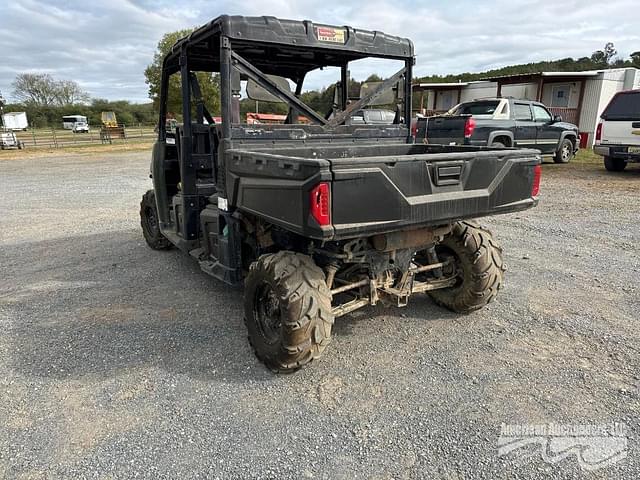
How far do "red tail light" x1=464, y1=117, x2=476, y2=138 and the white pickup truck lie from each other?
3089 millimetres

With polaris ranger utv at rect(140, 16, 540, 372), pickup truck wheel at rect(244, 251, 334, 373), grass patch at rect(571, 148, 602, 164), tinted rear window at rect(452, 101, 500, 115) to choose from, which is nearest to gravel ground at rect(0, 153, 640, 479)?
pickup truck wheel at rect(244, 251, 334, 373)

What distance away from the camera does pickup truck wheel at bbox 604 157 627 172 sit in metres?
12.1

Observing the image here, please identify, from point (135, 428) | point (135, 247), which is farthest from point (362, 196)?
point (135, 247)

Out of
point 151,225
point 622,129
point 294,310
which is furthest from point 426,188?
point 622,129

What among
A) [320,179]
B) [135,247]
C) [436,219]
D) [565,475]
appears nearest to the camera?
[565,475]

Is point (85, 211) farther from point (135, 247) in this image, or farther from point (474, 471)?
point (474, 471)

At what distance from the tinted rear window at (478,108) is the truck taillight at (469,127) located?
4.26ft

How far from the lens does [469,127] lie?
442 inches

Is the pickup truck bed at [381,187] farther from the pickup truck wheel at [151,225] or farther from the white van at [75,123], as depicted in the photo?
the white van at [75,123]

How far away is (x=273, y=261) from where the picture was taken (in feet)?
10.1

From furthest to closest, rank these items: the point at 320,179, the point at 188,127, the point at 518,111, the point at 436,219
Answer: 1. the point at 518,111
2. the point at 188,127
3. the point at 436,219
4. the point at 320,179

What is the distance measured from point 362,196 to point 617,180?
10.7 metres

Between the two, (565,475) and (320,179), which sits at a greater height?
(320,179)

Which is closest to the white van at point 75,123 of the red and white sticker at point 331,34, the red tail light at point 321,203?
the red and white sticker at point 331,34
